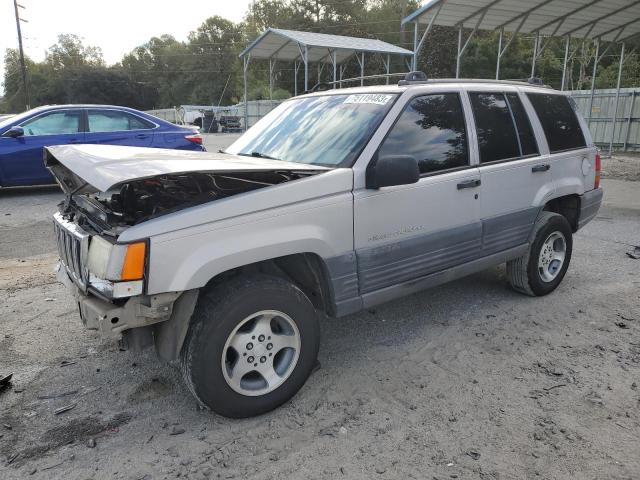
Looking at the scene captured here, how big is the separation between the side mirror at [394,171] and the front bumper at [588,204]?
8.87 feet

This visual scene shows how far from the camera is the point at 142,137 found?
33.1ft

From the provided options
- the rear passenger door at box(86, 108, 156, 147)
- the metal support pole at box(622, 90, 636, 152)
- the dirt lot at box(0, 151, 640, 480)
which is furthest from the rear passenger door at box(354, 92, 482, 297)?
the metal support pole at box(622, 90, 636, 152)

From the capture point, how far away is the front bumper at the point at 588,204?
5074mm

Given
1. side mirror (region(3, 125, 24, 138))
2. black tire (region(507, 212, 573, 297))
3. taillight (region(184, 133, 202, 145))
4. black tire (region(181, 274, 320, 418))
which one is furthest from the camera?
taillight (region(184, 133, 202, 145))

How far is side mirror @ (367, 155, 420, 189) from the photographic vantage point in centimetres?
315

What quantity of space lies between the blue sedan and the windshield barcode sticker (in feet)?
23.5

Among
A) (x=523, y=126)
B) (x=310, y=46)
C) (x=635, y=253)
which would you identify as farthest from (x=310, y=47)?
(x=523, y=126)

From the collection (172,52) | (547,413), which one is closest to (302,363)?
(547,413)

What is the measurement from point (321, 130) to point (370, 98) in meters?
0.43

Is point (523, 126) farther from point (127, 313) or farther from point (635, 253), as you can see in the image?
point (127, 313)

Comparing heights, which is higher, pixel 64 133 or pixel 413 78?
pixel 413 78

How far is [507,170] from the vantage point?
4.23 m

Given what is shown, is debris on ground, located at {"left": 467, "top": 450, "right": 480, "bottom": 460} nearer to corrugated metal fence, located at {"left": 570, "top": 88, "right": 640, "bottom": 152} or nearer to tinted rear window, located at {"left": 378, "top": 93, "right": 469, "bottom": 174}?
tinted rear window, located at {"left": 378, "top": 93, "right": 469, "bottom": 174}

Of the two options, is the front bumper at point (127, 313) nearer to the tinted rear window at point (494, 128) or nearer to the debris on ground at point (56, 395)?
the debris on ground at point (56, 395)
